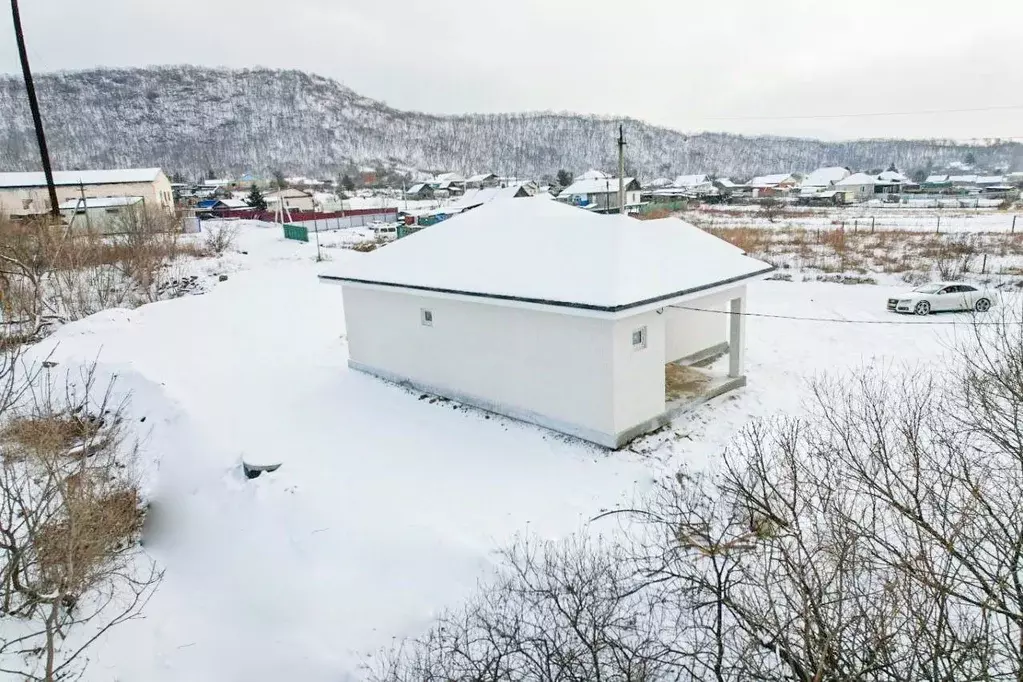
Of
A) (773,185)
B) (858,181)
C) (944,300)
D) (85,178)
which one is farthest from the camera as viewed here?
(773,185)

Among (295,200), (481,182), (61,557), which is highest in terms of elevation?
(481,182)

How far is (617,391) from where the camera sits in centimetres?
1053

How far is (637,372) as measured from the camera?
10.9 meters

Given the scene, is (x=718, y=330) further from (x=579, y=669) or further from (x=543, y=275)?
(x=579, y=669)

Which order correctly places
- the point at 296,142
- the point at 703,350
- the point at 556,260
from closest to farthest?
1. the point at 556,260
2. the point at 703,350
3. the point at 296,142

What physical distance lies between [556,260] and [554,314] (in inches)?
54.9

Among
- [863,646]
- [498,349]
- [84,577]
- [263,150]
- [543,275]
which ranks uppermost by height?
[263,150]

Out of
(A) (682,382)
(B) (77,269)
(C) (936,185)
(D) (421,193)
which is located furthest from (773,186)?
(B) (77,269)

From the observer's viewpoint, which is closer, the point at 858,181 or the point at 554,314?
the point at 554,314

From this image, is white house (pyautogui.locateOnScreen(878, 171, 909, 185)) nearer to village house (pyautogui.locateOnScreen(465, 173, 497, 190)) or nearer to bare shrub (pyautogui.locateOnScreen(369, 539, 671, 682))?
village house (pyautogui.locateOnScreen(465, 173, 497, 190))

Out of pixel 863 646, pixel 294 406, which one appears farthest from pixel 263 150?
pixel 863 646

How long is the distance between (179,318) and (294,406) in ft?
34.9

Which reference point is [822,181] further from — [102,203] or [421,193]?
[102,203]

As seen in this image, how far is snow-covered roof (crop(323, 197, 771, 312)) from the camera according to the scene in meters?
10.8
